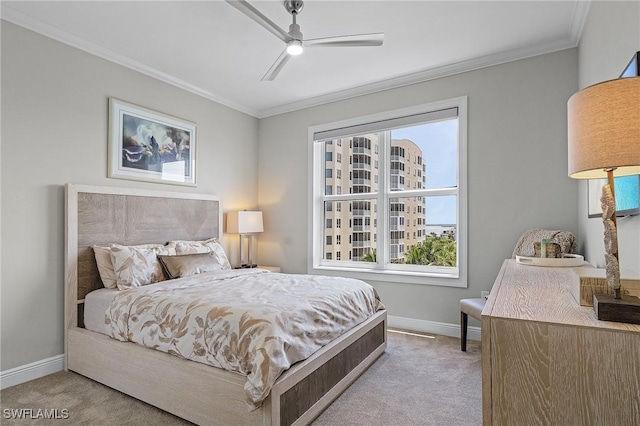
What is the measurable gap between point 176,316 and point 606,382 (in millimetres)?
2047

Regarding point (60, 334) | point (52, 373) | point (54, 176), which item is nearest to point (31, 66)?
point (54, 176)

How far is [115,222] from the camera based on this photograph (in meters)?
3.17

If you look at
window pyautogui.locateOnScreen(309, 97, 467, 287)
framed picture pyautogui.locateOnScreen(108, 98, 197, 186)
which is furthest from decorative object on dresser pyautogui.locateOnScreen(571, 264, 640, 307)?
framed picture pyautogui.locateOnScreen(108, 98, 197, 186)

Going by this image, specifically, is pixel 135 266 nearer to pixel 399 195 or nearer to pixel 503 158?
pixel 399 195

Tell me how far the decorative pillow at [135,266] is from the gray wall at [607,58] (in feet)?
10.2

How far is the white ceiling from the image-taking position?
2.57 metres

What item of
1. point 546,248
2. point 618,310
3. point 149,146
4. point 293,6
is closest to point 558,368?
point 618,310

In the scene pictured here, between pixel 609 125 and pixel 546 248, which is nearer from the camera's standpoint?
pixel 609 125

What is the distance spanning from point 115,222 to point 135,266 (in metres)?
0.54

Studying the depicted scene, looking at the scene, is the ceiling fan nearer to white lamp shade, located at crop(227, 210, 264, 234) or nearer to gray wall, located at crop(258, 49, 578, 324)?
gray wall, located at crop(258, 49, 578, 324)

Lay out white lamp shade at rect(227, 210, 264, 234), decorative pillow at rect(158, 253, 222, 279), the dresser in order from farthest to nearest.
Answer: white lamp shade at rect(227, 210, 264, 234) < decorative pillow at rect(158, 253, 222, 279) < the dresser

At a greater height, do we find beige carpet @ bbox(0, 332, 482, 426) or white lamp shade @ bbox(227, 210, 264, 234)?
white lamp shade @ bbox(227, 210, 264, 234)

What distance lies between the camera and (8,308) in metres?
2.58

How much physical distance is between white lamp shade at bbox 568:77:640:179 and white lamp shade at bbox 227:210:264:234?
3.73 metres
